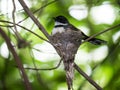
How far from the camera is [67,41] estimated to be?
288 centimetres

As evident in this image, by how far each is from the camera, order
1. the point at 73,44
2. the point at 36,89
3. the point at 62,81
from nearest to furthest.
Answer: the point at 73,44 < the point at 36,89 < the point at 62,81

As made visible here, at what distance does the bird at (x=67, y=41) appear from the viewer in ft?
7.88

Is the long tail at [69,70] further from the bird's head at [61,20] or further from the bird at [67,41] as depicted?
the bird's head at [61,20]

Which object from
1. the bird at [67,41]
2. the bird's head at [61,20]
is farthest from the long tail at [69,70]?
the bird's head at [61,20]

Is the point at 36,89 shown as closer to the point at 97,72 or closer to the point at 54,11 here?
the point at 97,72

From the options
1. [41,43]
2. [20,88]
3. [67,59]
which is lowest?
[67,59]

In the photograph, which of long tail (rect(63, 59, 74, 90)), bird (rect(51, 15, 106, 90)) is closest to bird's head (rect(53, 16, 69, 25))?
bird (rect(51, 15, 106, 90))

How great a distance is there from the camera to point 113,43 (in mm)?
3174

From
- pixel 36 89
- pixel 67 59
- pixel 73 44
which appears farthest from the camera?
pixel 36 89

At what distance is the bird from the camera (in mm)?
2400

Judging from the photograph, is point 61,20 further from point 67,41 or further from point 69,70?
point 69,70

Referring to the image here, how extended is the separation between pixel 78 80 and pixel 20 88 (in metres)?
0.56

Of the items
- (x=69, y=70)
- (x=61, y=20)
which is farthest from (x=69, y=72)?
(x=61, y=20)

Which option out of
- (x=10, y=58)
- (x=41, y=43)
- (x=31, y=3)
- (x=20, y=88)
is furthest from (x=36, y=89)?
(x=31, y=3)
